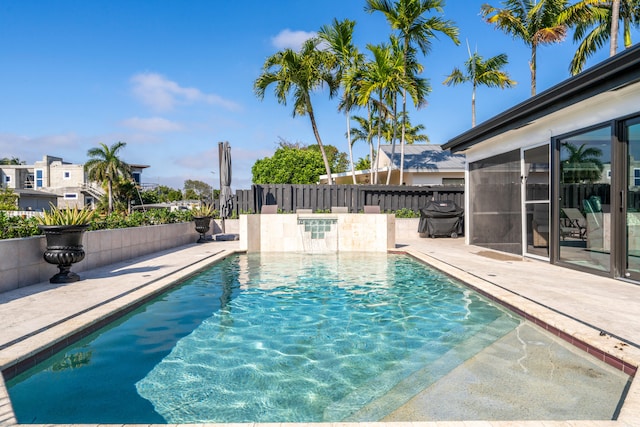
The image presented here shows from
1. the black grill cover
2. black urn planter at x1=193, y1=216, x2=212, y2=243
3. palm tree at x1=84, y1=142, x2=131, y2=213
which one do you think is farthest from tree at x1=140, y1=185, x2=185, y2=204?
the black grill cover

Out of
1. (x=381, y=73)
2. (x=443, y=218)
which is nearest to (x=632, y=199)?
(x=443, y=218)

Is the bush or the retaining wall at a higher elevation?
the bush

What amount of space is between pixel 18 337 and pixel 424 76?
16184 mm

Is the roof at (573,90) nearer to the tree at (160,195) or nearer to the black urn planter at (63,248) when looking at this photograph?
the black urn planter at (63,248)

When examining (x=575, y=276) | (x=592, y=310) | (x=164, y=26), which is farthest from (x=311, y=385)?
(x=164, y=26)

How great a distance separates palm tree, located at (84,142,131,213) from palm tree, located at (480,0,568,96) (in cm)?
3407

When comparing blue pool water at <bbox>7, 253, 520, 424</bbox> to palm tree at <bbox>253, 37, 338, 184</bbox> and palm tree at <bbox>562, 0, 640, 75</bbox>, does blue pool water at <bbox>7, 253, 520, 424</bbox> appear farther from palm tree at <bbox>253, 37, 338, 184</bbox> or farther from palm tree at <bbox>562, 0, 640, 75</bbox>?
palm tree at <bbox>562, 0, 640, 75</bbox>

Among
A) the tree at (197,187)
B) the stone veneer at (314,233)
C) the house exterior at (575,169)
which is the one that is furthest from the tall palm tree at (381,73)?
Result: the tree at (197,187)

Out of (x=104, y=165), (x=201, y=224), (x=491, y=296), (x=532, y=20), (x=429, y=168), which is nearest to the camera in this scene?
(x=491, y=296)

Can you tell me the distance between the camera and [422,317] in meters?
4.58

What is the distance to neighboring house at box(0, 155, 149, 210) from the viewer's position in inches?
1531

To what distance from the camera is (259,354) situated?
11.5 ft

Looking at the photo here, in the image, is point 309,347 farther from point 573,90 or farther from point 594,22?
point 594,22

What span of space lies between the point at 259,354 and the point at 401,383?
1.33 meters
